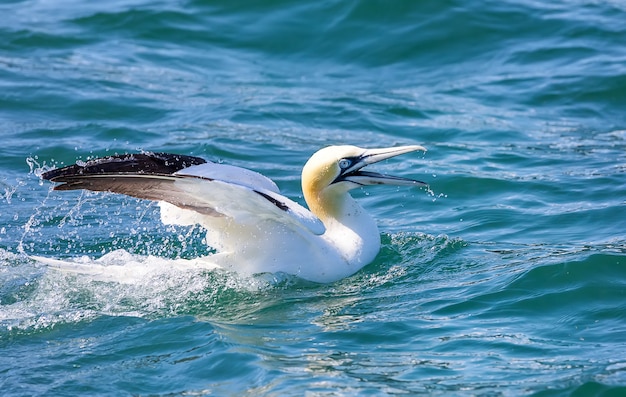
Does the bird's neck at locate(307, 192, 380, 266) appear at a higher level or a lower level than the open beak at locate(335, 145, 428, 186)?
lower

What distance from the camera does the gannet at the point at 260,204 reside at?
23.6ft

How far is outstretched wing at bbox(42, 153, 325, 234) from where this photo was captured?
23.4ft

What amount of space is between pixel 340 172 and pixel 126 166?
171 cm

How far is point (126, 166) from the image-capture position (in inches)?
289

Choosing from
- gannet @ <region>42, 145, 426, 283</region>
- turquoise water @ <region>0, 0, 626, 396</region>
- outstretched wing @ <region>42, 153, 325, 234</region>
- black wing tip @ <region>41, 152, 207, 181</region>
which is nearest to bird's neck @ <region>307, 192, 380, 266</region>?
gannet @ <region>42, 145, 426, 283</region>

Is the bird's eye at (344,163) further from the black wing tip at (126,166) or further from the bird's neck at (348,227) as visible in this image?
the black wing tip at (126,166)

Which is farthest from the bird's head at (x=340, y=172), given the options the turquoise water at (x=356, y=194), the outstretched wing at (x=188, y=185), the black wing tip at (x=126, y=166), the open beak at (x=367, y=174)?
the black wing tip at (x=126, y=166)

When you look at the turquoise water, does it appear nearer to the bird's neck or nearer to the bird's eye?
the bird's neck

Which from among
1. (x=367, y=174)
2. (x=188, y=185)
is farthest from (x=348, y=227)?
(x=188, y=185)

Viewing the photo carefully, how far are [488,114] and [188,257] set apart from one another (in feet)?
17.4

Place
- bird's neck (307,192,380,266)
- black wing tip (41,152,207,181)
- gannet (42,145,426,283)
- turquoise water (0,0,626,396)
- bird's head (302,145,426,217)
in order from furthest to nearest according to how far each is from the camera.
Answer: bird's neck (307,192,380,266)
bird's head (302,145,426,217)
gannet (42,145,426,283)
black wing tip (41,152,207,181)
turquoise water (0,0,626,396)

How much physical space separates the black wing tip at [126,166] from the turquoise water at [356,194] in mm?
882

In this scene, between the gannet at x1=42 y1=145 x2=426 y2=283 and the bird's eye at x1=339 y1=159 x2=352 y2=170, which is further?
the bird's eye at x1=339 y1=159 x2=352 y2=170

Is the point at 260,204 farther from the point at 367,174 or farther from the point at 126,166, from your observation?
the point at 367,174
